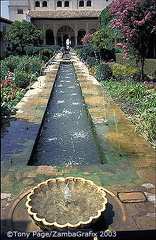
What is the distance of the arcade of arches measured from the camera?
1710 inches

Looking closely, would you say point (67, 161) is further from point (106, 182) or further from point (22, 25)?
point (22, 25)

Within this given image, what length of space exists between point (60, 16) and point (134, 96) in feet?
119

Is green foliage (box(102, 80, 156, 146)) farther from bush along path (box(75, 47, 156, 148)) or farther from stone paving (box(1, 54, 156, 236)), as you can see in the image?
stone paving (box(1, 54, 156, 236))

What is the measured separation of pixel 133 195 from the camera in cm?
326

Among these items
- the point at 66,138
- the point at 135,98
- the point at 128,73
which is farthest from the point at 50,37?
the point at 66,138

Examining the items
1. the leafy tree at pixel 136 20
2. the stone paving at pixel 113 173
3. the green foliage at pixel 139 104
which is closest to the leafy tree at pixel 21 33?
the leafy tree at pixel 136 20

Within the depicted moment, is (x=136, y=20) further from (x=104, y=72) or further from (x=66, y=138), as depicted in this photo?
(x=66, y=138)

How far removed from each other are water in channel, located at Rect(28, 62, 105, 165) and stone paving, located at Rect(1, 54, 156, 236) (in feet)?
0.95

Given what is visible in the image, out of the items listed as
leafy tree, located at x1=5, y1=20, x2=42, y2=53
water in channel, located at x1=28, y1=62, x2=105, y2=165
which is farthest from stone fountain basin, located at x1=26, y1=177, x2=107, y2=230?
leafy tree, located at x1=5, y1=20, x2=42, y2=53

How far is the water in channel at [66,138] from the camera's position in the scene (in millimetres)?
4879

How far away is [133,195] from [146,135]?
2212 millimetres

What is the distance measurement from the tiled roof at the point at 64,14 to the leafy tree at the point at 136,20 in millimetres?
32064

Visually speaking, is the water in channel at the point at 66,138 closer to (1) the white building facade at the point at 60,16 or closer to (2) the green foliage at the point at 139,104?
(2) the green foliage at the point at 139,104

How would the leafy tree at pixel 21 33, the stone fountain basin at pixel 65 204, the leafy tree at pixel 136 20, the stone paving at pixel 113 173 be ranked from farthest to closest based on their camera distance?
the leafy tree at pixel 21 33 < the leafy tree at pixel 136 20 < the stone paving at pixel 113 173 < the stone fountain basin at pixel 65 204
